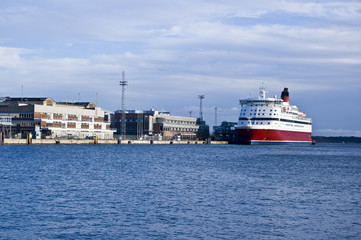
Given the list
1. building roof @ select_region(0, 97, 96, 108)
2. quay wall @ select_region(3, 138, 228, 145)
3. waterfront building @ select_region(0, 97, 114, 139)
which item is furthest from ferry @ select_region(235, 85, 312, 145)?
building roof @ select_region(0, 97, 96, 108)

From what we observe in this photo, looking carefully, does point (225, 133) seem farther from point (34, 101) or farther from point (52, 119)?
point (52, 119)

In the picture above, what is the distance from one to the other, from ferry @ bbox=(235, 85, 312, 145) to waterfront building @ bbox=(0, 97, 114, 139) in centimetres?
3907

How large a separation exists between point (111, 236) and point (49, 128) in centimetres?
10799

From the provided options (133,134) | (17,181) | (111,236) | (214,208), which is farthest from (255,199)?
(133,134)

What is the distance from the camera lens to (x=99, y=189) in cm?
3731

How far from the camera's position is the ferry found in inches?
5374

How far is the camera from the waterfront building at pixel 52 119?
125188 millimetres

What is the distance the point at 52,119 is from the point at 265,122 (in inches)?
2071

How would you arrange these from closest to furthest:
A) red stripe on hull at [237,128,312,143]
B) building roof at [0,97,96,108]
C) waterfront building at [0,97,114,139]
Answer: waterfront building at [0,97,114,139] → red stripe on hull at [237,128,312,143] → building roof at [0,97,96,108]

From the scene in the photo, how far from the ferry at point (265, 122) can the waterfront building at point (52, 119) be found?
1538 inches

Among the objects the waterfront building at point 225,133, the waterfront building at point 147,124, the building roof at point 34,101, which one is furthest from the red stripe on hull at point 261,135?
the waterfront building at point 225,133

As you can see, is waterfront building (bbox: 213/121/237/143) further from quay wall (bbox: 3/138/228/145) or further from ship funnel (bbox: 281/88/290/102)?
ship funnel (bbox: 281/88/290/102)

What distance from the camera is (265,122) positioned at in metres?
137

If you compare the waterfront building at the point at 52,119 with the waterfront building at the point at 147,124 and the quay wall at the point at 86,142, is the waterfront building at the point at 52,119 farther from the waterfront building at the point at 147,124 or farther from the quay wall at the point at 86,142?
the waterfront building at the point at 147,124
